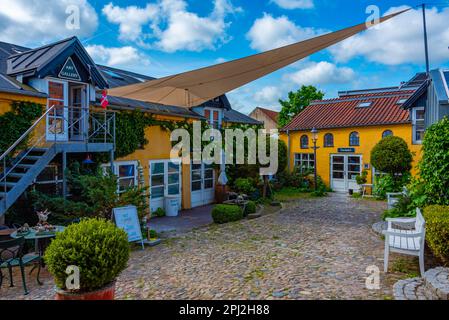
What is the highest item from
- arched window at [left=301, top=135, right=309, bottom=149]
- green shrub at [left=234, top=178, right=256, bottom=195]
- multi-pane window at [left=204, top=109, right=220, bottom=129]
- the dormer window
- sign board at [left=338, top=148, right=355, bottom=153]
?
the dormer window

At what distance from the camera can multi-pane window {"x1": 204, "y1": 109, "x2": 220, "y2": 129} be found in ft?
49.3

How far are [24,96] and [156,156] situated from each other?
506 cm

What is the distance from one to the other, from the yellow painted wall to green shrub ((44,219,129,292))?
16073 millimetres

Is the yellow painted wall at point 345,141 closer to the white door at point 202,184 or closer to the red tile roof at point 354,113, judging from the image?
the red tile roof at point 354,113

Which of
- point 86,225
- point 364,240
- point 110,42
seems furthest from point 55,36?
point 364,240

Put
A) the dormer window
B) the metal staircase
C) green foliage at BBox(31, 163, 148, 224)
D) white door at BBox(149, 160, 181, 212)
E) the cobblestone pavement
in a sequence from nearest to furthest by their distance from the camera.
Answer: the cobblestone pavement
the metal staircase
green foliage at BBox(31, 163, 148, 224)
white door at BBox(149, 160, 181, 212)
the dormer window

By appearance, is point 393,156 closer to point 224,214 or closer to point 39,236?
point 224,214

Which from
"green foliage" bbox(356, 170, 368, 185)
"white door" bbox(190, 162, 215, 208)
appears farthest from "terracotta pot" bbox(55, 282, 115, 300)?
"green foliage" bbox(356, 170, 368, 185)

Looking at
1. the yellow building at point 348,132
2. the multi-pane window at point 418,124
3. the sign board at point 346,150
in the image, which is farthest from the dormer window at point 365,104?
the multi-pane window at point 418,124

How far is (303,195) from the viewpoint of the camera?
56.5 feet

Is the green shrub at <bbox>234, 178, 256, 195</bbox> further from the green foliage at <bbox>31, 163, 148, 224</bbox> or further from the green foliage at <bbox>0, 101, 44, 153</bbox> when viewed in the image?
the green foliage at <bbox>0, 101, 44, 153</bbox>

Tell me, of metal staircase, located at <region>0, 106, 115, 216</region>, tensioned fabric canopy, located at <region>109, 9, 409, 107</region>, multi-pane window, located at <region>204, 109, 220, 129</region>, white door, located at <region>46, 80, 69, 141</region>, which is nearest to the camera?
metal staircase, located at <region>0, 106, 115, 216</region>

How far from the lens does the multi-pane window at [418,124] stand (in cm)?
1537
